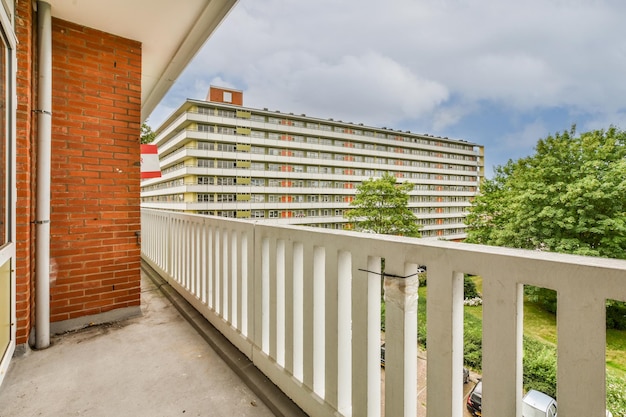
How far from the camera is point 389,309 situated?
1.06 meters

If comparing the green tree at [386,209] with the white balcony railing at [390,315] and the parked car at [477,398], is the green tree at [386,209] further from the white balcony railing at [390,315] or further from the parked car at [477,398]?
the parked car at [477,398]

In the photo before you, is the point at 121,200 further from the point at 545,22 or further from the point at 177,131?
the point at 177,131

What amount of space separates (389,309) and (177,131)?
124 ft

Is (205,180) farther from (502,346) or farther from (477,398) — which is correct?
(502,346)

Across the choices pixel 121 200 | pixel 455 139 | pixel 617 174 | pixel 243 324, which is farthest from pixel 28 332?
pixel 455 139

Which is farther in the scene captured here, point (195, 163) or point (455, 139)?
point (455, 139)

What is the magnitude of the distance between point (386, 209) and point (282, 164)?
16.8 meters

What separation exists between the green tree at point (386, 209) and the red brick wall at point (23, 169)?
24143mm

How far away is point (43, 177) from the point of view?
223 cm

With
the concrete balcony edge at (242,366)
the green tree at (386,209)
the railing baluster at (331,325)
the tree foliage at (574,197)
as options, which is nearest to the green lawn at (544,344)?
the railing baluster at (331,325)

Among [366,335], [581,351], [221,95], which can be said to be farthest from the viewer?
[221,95]

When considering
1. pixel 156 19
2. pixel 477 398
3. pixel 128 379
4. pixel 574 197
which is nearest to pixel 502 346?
pixel 477 398

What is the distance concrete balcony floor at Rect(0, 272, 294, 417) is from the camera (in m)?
1.53

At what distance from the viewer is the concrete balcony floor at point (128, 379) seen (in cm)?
153
